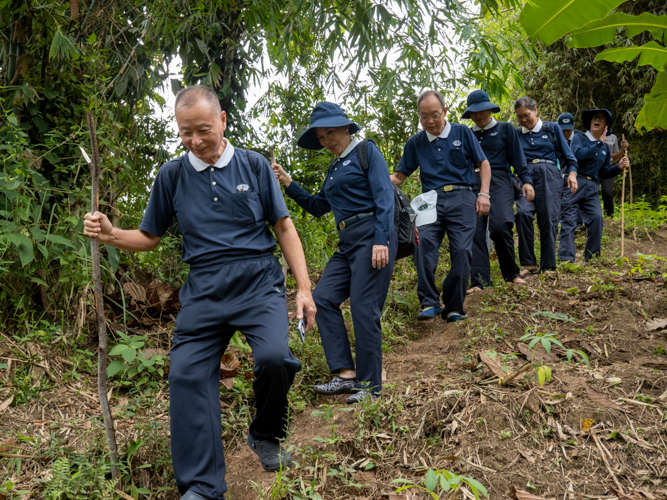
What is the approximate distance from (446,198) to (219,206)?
3082 millimetres

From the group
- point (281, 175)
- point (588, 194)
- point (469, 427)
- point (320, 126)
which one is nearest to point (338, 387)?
point (469, 427)

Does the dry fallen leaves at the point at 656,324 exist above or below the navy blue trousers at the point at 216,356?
below

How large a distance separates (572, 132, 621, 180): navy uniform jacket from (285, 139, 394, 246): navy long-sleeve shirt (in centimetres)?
477

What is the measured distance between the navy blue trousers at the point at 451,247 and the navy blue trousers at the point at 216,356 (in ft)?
8.97

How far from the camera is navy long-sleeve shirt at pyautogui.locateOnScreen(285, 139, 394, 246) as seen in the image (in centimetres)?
410

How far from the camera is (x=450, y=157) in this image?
224 inches

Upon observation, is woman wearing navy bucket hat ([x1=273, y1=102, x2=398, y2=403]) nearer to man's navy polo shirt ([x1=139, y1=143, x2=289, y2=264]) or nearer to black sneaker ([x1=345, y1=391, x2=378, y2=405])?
black sneaker ([x1=345, y1=391, x2=378, y2=405])

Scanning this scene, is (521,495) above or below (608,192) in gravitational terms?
below

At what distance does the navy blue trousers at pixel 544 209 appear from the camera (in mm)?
6918

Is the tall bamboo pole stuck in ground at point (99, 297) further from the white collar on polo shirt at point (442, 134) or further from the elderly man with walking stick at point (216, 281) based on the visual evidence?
the white collar on polo shirt at point (442, 134)

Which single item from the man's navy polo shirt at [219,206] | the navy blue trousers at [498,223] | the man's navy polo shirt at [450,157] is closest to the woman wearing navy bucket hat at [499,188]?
the navy blue trousers at [498,223]

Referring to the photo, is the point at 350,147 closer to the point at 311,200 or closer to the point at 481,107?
the point at 311,200

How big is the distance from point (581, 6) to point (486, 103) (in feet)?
10.4

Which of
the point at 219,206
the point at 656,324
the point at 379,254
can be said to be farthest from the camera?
the point at 656,324
